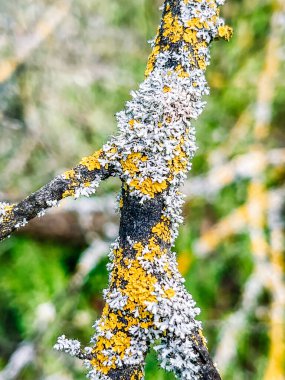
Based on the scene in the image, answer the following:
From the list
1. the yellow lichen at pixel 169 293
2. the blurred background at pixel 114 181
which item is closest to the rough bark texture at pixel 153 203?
the yellow lichen at pixel 169 293

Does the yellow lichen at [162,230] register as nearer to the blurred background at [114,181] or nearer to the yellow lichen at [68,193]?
the yellow lichen at [68,193]

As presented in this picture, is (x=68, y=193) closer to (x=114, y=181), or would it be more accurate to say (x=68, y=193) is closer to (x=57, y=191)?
(x=57, y=191)

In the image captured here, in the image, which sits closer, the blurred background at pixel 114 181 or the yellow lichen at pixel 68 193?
the yellow lichen at pixel 68 193

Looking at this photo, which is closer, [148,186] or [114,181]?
[148,186]

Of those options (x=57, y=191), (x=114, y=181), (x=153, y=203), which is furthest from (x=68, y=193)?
(x=114, y=181)

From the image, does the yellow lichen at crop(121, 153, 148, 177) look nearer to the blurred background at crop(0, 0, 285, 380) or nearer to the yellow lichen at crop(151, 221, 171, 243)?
the yellow lichen at crop(151, 221, 171, 243)

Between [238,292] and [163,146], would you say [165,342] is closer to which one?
[163,146]
